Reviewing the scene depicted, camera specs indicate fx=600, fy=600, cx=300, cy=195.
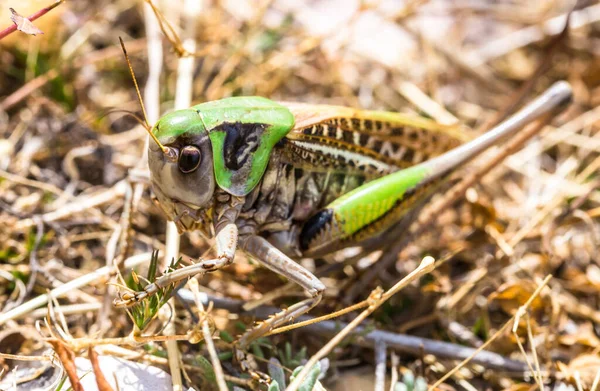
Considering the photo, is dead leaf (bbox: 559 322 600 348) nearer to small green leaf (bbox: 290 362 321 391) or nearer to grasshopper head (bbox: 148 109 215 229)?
small green leaf (bbox: 290 362 321 391)

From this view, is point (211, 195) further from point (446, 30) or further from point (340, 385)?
point (446, 30)

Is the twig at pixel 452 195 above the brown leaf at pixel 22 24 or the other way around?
the other way around

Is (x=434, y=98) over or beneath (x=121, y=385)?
over

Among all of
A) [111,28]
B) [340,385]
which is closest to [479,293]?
[340,385]

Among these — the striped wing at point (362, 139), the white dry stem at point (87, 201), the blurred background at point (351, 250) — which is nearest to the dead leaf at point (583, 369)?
the blurred background at point (351, 250)

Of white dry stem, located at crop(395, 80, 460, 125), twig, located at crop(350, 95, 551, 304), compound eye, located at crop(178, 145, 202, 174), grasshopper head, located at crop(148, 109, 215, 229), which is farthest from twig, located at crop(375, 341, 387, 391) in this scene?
white dry stem, located at crop(395, 80, 460, 125)

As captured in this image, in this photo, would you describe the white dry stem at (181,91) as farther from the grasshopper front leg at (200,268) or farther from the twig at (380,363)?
the twig at (380,363)

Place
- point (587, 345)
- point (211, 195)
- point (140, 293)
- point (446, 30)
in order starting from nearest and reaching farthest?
point (140, 293) → point (211, 195) → point (587, 345) → point (446, 30)
